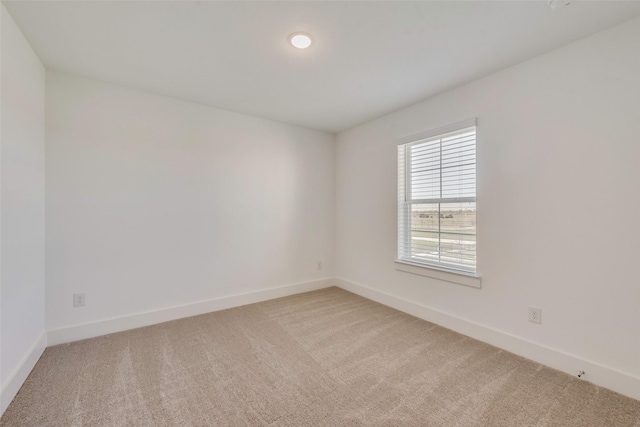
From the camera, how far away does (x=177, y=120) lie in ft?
9.40

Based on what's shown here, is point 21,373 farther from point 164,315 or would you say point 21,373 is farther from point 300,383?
point 300,383

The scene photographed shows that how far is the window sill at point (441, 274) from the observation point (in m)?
2.46

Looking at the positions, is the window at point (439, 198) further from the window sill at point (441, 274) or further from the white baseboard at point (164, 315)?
the white baseboard at point (164, 315)

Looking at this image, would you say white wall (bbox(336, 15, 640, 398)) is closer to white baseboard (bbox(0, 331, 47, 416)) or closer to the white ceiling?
the white ceiling

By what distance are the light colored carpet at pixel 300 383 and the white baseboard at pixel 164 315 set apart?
9 centimetres

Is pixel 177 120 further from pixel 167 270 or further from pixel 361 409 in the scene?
→ pixel 361 409

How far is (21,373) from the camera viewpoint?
1.77m

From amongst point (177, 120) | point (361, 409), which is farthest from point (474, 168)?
point (177, 120)

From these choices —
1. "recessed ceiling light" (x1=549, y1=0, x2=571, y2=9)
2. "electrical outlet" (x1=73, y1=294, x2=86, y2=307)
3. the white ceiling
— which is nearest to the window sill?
the white ceiling

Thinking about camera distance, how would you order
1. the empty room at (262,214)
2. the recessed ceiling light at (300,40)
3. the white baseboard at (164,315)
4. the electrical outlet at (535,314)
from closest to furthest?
the empty room at (262,214), the recessed ceiling light at (300,40), the electrical outlet at (535,314), the white baseboard at (164,315)

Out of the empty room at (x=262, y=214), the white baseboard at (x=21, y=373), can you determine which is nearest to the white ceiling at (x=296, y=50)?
the empty room at (x=262, y=214)

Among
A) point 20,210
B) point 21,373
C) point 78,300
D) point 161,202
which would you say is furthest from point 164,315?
point 20,210

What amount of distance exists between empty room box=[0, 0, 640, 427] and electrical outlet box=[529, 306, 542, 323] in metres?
0.03

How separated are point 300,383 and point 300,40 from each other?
240 cm
